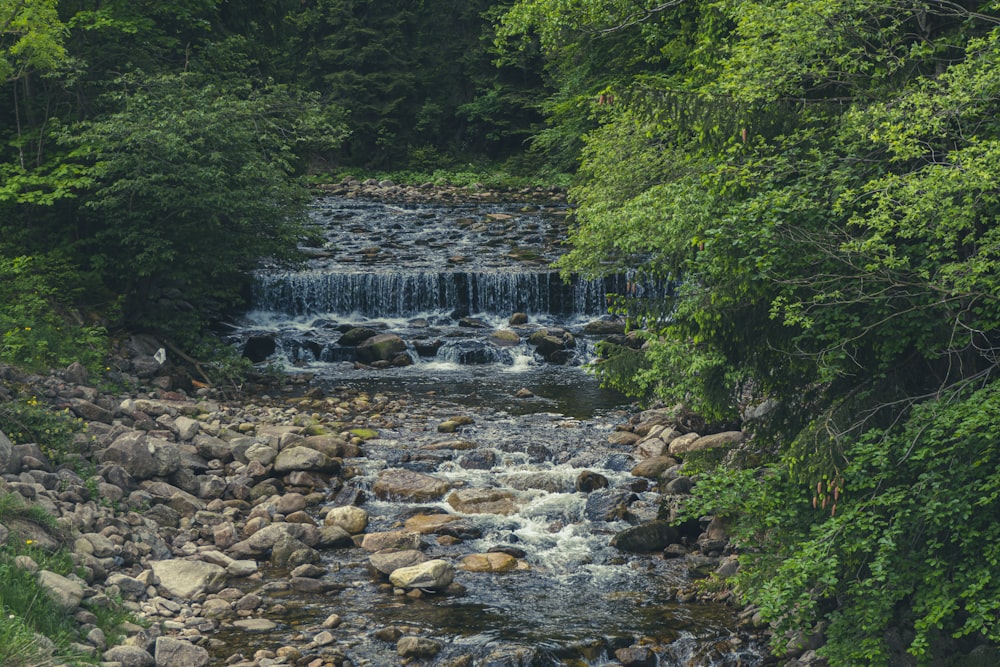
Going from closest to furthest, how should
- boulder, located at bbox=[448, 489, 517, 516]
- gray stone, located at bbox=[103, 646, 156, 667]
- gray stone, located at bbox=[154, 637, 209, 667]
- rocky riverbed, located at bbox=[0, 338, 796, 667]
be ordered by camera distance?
1. gray stone, located at bbox=[103, 646, 156, 667]
2. gray stone, located at bbox=[154, 637, 209, 667]
3. rocky riverbed, located at bbox=[0, 338, 796, 667]
4. boulder, located at bbox=[448, 489, 517, 516]

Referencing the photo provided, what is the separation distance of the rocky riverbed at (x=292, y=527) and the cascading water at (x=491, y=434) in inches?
2.7

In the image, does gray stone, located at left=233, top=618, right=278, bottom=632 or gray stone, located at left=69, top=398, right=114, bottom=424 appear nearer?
gray stone, located at left=233, top=618, right=278, bottom=632

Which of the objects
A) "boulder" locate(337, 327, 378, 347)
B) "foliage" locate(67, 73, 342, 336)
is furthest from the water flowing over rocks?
"foliage" locate(67, 73, 342, 336)

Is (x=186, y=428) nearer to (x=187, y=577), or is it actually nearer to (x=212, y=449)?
(x=212, y=449)

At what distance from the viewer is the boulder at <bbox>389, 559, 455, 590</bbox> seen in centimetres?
1013

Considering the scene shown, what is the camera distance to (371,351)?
2073 cm

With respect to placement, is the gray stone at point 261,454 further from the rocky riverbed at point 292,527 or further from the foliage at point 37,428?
the foliage at point 37,428

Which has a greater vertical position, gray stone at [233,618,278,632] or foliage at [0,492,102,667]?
foliage at [0,492,102,667]

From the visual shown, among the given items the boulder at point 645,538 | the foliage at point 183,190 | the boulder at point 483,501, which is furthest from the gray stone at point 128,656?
the foliage at point 183,190

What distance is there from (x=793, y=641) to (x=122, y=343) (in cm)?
1295

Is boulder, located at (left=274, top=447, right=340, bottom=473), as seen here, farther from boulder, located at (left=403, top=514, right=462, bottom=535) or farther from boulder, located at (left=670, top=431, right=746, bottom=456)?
boulder, located at (left=670, top=431, right=746, bottom=456)

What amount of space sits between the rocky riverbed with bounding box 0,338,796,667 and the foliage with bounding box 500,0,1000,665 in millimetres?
1588

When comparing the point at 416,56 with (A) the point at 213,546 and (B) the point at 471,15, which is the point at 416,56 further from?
(A) the point at 213,546

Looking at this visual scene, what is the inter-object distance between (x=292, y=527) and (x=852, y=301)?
23.5 feet
